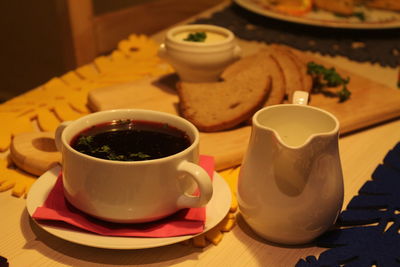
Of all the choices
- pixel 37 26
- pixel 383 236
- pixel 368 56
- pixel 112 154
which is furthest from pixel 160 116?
pixel 37 26

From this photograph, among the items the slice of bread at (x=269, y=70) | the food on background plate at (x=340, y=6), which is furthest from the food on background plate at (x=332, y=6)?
the slice of bread at (x=269, y=70)

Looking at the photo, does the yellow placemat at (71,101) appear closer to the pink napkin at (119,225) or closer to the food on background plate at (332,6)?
the pink napkin at (119,225)

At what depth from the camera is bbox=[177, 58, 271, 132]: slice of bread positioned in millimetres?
1144

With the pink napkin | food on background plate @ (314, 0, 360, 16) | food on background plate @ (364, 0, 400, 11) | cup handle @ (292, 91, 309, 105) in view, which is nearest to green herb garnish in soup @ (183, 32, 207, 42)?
cup handle @ (292, 91, 309, 105)

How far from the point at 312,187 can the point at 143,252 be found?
267 mm

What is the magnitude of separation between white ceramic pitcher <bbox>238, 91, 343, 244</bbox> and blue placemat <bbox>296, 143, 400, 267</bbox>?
4 centimetres

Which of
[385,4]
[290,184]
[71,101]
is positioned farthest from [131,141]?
[385,4]

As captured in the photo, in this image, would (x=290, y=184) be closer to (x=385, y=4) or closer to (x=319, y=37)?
(x=319, y=37)

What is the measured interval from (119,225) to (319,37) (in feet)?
4.51

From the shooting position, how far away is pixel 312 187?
0.75m

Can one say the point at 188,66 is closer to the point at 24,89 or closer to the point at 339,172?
the point at 339,172

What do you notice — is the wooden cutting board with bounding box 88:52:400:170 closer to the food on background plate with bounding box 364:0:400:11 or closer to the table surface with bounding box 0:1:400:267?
the table surface with bounding box 0:1:400:267

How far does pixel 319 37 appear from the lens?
76.6 inches

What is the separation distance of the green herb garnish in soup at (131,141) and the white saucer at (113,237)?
11 cm
